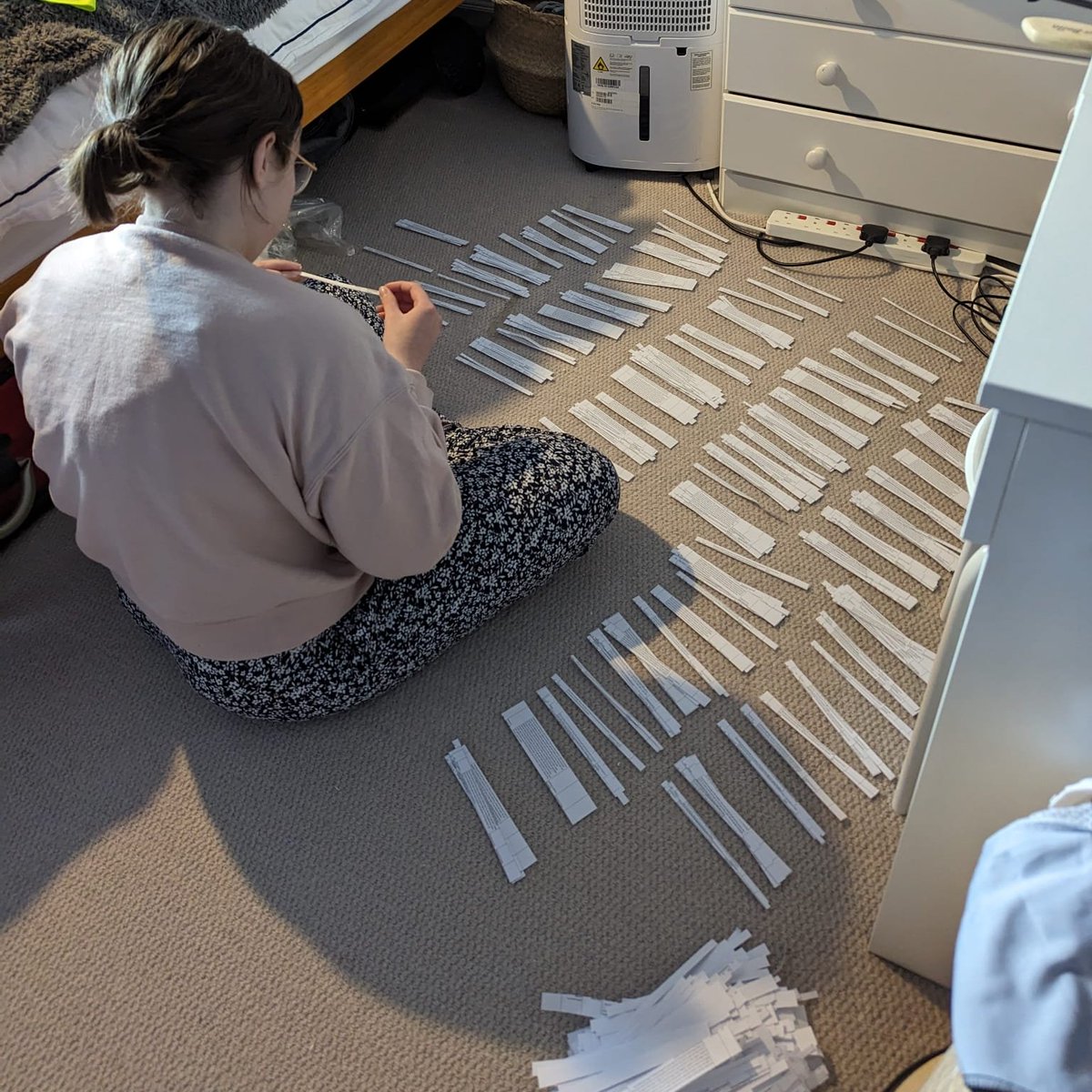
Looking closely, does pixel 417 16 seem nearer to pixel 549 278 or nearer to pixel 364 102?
pixel 364 102

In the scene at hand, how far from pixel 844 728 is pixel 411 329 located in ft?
2.55

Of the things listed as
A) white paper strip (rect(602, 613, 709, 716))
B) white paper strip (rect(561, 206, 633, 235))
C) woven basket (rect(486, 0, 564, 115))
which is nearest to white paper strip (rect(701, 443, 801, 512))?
white paper strip (rect(602, 613, 709, 716))

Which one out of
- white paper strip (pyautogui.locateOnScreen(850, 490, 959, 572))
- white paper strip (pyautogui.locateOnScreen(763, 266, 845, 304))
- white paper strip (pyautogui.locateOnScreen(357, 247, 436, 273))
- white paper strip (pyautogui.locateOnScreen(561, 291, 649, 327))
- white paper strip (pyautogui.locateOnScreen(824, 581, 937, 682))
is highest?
white paper strip (pyautogui.locateOnScreen(763, 266, 845, 304))

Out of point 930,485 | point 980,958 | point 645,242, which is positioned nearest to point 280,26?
point 645,242

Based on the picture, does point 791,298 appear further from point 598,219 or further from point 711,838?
point 711,838

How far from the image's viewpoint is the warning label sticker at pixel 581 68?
207cm

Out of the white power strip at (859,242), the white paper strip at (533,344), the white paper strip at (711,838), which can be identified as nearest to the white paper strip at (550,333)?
the white paper strip at (533,344)

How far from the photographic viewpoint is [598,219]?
85.0 inches

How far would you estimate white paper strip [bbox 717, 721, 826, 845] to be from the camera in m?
1.26

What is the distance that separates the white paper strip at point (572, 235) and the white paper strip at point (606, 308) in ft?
0.50

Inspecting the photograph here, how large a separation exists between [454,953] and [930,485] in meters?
1.00

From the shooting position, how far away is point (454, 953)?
1.21 metres

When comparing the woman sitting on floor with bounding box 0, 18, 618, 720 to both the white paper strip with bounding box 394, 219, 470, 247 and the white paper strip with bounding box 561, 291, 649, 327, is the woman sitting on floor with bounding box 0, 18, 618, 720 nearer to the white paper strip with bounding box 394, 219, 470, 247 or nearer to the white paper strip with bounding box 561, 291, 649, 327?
the white paper strip with bounding box 561, 291, 649, 327

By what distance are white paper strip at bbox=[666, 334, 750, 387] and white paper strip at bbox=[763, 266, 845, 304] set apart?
0.26 meters
